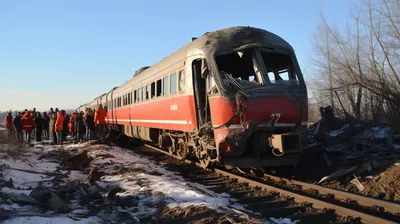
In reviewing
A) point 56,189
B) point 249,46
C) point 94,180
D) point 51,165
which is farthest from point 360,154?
point 51,165

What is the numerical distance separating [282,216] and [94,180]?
422 centimetres

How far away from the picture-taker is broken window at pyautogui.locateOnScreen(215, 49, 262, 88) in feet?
25.9

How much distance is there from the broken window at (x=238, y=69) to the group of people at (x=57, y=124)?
10343mm

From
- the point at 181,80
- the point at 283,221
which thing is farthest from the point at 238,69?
the point at 283,221

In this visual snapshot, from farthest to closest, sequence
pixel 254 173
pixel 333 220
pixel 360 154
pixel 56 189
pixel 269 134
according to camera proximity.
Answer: pixel 254 173, pixel 360 154, pixel 269 134, pixel 56 189, pixel 333 220

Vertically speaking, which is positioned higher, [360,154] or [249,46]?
[249,46]

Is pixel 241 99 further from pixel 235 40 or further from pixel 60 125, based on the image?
pixel 60 125

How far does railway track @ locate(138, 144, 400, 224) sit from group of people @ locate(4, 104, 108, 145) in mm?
10908

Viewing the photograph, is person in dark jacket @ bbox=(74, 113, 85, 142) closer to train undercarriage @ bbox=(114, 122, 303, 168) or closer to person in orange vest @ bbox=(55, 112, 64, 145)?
person in orange vest @ bbox=(55, 112, 64, 145)

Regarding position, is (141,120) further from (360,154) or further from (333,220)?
(333,220)

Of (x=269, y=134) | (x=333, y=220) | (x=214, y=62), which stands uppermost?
(x=214, y=62)

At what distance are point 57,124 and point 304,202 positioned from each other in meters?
13.6

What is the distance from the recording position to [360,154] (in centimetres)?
850

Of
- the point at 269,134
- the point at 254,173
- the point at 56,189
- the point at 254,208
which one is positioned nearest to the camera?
the point at 254,208
